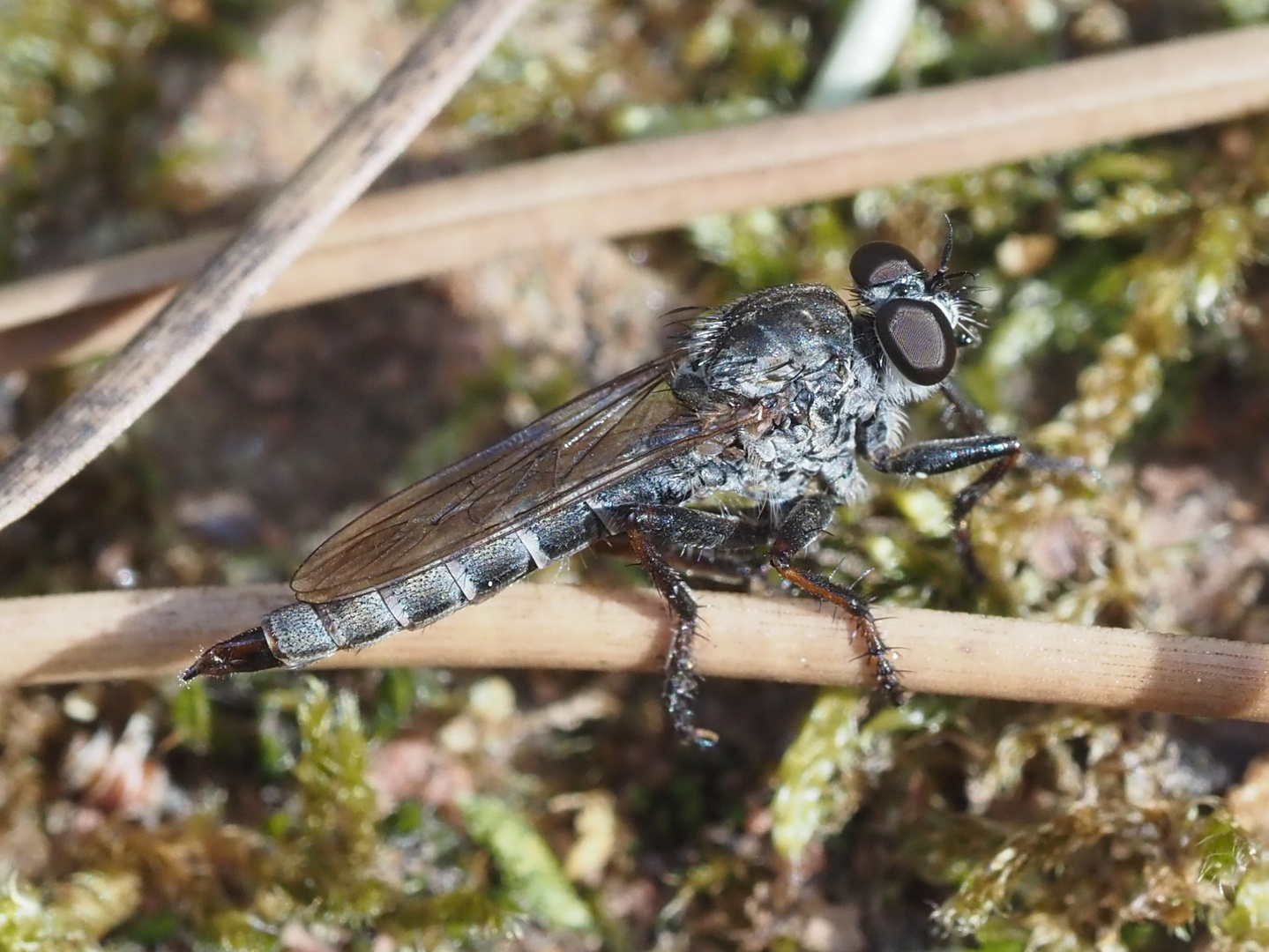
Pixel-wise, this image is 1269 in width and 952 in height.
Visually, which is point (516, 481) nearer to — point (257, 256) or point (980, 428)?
point (257, 256)

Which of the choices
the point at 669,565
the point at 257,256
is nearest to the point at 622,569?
the point at 669,565

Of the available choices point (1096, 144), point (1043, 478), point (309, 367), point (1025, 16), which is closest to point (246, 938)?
point (309, 367)

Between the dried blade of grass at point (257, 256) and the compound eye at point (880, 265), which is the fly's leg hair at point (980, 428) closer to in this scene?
the compound eye at point (880, 265)

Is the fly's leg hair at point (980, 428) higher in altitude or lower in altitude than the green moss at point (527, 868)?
higher

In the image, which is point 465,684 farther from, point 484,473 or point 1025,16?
point 1025,16

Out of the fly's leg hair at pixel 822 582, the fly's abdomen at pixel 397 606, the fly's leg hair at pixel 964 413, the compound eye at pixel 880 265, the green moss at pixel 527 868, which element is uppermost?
the compound eye at pixel 880 265

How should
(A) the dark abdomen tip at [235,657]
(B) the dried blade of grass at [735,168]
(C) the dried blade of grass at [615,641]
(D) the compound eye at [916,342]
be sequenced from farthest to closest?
(B) the dried blade of grass at [735,168], (D) the compound eye at [916,342], (A) the dark abdomen tip at [235,657], (C) the dried blade of grass at [615,641]

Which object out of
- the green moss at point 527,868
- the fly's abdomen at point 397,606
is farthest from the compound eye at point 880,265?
the green moss at point 527,868
